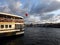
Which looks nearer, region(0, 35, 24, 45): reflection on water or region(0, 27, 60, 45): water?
region(0, 35, 24, 45): reflection on water

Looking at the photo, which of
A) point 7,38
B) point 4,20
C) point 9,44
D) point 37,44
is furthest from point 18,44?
point 4,20

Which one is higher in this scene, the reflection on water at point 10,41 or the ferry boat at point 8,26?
the ferry boat at point 8,26

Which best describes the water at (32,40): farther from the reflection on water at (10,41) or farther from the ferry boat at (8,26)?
the ferry boat at (8,26)

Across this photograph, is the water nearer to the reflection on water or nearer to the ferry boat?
the reflection on water

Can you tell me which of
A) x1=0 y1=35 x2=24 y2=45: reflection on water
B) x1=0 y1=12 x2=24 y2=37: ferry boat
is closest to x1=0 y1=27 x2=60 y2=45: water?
x1=0 y1=35 x2=24 y2=45: reflection on water

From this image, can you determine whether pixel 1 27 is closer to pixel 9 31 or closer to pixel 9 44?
pixel 9 31

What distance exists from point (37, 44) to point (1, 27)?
11.6 metres

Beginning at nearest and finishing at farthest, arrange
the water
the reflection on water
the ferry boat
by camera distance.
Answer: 1. the reflection on water
2. the water
3. the ferry boat

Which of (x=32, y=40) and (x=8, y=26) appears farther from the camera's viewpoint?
(x=32, y=40)

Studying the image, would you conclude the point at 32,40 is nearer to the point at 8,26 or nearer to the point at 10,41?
the point at 10,41

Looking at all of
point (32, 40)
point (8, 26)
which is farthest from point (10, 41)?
point (32, 40)

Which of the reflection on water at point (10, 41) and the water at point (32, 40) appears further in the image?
the water at point (32, 40)

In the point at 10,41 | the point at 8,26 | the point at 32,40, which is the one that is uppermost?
the point at 8,26

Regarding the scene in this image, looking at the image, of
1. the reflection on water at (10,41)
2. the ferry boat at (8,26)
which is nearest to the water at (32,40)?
the reflection on water at (10,41)
